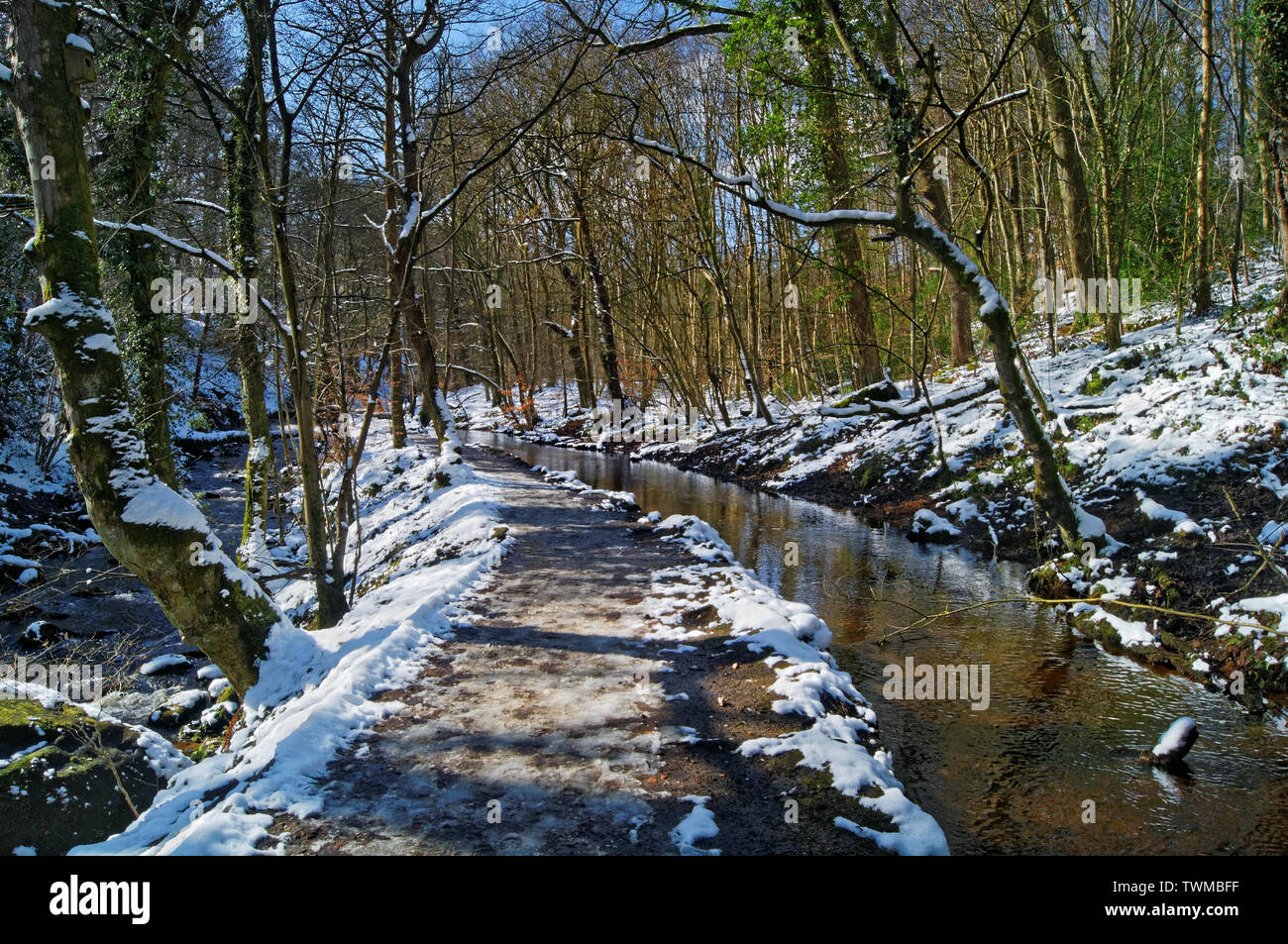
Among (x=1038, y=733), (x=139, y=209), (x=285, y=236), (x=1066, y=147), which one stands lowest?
(x=1038, y=733)

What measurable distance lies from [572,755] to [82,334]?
4519 millimetres

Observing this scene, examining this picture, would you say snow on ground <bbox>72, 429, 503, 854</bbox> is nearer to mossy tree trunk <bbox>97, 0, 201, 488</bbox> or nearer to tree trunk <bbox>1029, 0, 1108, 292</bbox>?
mossy tree trunk <bbox>97, 0, 201, 488</bbox>

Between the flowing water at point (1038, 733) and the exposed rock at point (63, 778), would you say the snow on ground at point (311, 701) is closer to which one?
the exposed rock at point (63, 778)

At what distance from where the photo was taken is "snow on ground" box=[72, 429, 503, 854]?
147 inches

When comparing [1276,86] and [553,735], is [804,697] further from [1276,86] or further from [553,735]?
[1276,86]

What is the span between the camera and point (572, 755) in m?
4.32

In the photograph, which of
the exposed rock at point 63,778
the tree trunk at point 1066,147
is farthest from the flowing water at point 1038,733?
the tree trunk at point 1066,147

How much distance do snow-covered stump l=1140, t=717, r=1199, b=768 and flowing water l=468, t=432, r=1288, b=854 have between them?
0.10m

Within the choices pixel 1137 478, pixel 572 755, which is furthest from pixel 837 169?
pixel 572 755

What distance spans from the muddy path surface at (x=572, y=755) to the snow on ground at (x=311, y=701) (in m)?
0.18

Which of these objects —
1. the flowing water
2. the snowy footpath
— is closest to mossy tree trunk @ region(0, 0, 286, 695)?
the snowy footpath

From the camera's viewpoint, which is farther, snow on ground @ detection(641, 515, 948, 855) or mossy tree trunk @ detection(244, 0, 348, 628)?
mossy tree trunk @ detection(244, 0, 348, 628)

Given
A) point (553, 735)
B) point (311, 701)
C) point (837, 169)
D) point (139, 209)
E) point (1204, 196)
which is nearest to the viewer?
point (553, 735)

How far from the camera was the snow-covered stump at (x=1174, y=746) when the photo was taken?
16.4ft
